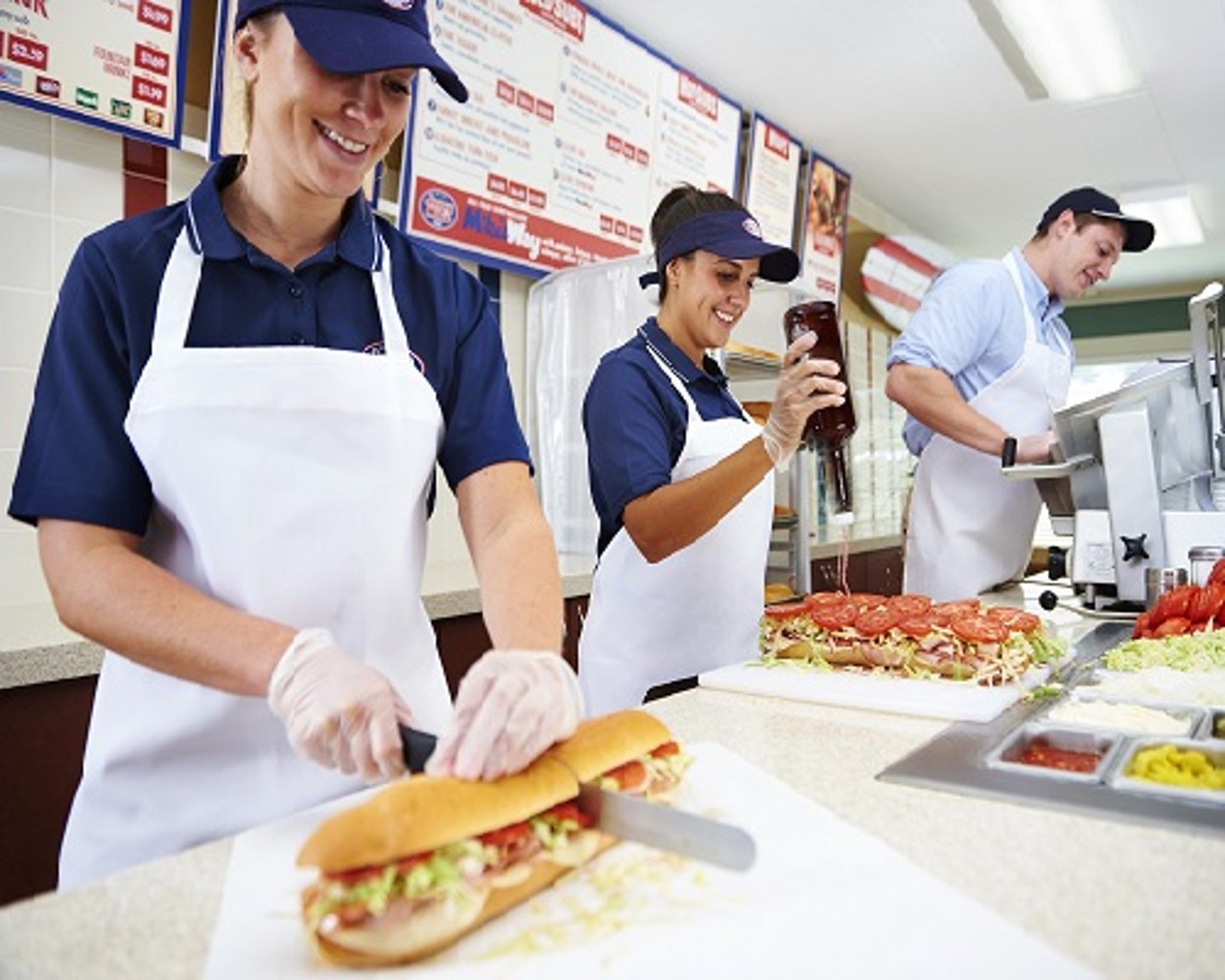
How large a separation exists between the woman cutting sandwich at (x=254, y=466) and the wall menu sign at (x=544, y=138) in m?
2.12

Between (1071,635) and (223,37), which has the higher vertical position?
(223,37)

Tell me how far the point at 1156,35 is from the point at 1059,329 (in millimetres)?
2102

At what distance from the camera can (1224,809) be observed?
1.15 meters

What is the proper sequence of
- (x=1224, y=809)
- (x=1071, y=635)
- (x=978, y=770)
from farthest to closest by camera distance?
(x=1071, y=635) → (x=978, y=770) → (x=1224, y=809)

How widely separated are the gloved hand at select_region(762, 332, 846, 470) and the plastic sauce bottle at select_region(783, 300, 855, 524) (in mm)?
42

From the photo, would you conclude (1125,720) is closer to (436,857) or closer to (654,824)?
(654,824)

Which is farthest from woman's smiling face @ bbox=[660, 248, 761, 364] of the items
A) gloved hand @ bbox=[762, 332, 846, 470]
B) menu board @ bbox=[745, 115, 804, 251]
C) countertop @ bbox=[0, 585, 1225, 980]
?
menu board @ bbox=[745, 115, 804, 251]

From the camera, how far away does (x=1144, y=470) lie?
8.83 ft

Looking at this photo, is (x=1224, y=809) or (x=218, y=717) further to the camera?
(x=218, y=717)

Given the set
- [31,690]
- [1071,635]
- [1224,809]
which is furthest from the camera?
[1071,635]

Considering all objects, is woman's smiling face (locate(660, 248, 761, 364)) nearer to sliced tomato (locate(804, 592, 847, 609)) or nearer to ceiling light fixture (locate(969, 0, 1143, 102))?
sliced tomato (locate(804, 592, 847, 609))

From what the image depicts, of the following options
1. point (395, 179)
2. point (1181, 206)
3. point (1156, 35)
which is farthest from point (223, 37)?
point (1181, 206)

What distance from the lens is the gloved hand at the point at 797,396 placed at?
214cm

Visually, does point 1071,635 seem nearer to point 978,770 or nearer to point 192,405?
point 978,770
